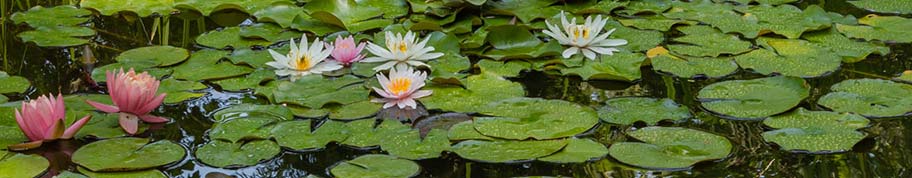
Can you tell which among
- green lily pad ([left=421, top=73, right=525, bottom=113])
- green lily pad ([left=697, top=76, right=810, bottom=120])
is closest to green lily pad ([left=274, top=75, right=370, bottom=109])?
green lily pad ([left=421, top=73, right=525, bottom=113])

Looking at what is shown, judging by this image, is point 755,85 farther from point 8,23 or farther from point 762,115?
point 8,23

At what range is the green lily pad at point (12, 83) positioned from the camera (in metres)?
2.76

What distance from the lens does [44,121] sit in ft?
7.61

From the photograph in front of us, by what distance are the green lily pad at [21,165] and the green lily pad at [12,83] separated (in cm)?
52

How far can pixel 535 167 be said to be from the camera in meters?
2.21

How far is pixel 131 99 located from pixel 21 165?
0.30 meters

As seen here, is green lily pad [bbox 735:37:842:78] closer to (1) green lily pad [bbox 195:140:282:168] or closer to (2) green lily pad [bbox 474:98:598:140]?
(2) green lily pad [bbox 474:98:598:140]

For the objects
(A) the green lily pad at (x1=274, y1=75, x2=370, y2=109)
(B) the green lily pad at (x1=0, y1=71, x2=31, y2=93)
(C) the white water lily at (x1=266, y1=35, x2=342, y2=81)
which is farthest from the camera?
(C) the white water lily at (x1=266, y1=35, x2=342, y2=81)

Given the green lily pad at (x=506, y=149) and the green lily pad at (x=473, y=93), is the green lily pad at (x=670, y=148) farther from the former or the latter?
the green lily pad at (x=473, y=93)

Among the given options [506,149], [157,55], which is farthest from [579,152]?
[157,55]

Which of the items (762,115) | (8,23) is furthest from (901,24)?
(8,23)

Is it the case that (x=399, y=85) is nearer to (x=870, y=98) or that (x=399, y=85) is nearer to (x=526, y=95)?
(x=526, y=95)

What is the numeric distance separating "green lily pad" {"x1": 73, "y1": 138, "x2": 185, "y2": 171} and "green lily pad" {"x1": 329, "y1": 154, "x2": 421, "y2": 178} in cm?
37

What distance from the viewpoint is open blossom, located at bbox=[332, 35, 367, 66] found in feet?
9.70
